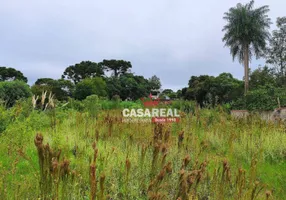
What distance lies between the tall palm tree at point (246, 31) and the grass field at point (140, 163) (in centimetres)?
2355

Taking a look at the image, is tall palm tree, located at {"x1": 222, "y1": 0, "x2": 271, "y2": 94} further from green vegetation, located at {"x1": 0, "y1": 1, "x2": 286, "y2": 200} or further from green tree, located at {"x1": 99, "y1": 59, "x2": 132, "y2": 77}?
green tree, located at {"x1": 99, "y1": 59, "x2": 132, "y2": 77}

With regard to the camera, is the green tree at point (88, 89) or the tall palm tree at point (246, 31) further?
the green tree at point (88, 89)

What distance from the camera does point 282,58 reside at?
1024 inches

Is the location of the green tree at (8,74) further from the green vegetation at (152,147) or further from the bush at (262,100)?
the bush at (262,100)

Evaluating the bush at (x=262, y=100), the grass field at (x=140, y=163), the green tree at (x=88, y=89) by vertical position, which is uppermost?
the green tree at (x=88, y=89)

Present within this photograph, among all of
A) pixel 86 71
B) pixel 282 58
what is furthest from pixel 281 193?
pixel 86 71

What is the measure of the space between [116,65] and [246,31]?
30.0 m

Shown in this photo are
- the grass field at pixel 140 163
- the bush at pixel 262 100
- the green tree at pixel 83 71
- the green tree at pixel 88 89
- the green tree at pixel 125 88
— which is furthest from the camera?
the green tree at pixel 83 71

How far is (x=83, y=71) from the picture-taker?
166ft

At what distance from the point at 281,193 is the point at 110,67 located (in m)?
51.2

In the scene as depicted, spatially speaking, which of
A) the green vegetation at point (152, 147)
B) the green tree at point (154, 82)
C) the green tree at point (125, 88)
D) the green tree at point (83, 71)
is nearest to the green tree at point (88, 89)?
the green tree at point (125, 88)

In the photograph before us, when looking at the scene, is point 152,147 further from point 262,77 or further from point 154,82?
point 154,82

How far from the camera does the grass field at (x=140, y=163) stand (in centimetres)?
152

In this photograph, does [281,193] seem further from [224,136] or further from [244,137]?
[224,136]
